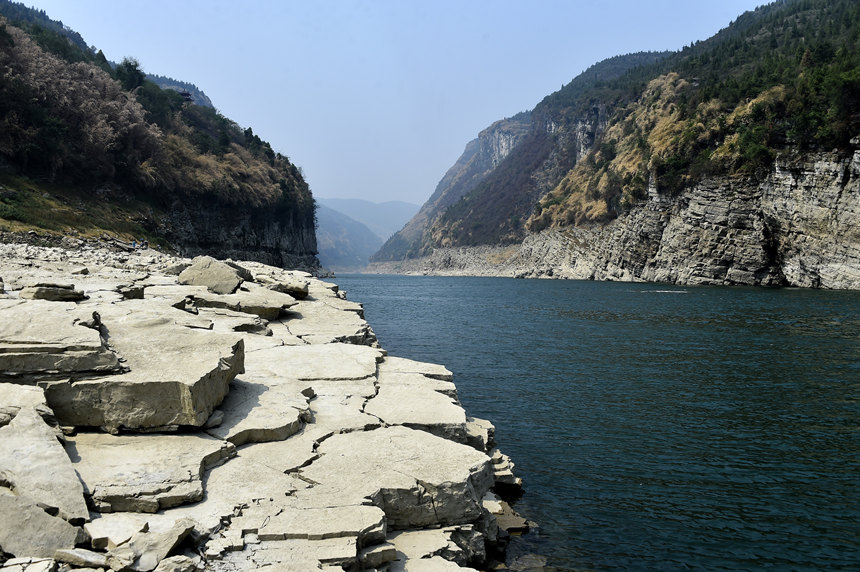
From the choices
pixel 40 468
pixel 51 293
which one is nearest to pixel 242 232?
pixel 51 293

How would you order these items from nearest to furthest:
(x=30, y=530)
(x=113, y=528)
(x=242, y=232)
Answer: (x=30, y=530), (x=113, y=528), (x=242, y=232)

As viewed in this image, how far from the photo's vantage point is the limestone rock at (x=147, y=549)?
480 cm

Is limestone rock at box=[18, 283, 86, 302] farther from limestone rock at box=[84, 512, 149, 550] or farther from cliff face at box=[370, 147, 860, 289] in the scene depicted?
cliff face at box=[370, 147, 860, 289]

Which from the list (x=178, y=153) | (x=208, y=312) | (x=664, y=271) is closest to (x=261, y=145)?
(x=178, y=153)

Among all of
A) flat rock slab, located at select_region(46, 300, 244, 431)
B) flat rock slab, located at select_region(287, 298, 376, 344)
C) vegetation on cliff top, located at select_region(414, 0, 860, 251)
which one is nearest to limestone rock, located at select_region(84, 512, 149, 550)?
flat rock slab, located at select_region(46, 300, 244, 431)

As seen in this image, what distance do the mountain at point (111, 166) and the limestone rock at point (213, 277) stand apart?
20.5m

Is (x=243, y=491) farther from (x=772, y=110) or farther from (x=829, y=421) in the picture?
(x=772, y=110)

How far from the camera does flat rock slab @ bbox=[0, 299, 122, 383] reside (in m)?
7.05

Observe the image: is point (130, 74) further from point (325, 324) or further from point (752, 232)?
point (752, 232)

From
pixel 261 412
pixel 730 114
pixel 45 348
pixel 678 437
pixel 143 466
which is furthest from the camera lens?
pixel 730 114

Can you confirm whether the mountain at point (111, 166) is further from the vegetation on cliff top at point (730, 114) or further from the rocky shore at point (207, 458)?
the vegetation on cliff top at point (730, 114)

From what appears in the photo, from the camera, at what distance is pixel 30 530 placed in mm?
4902

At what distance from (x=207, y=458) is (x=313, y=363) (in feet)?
16.0

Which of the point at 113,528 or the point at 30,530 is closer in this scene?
the point at 30,530
